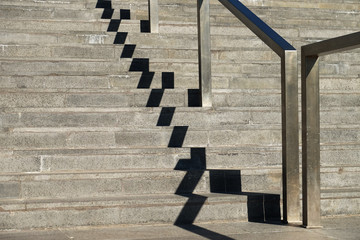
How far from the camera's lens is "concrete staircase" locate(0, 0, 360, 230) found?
16.7 ft

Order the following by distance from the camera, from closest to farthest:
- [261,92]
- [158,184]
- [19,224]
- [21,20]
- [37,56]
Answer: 1. [19,224]
2. [158,184]
3. [261,92]
4. [37,56]
5. [21,20]

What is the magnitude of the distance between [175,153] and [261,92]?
5.34 feet

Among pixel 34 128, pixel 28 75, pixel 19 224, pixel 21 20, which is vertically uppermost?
pixel 21 20

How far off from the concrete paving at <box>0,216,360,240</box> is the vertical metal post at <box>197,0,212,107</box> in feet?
5.96

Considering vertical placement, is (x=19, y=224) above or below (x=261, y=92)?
below

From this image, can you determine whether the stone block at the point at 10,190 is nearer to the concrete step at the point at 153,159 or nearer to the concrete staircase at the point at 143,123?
the concrete staircase at the point at 143,123

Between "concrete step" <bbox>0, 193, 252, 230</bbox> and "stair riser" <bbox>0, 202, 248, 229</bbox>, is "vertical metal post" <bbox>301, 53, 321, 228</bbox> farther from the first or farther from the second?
"stair riser" <bbox>0, 202, 248, 229</bbox>

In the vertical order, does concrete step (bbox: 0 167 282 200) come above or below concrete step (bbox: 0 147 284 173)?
below

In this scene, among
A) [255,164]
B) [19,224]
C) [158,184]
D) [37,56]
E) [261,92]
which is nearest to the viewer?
[19,224]

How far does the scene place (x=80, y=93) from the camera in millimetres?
6426

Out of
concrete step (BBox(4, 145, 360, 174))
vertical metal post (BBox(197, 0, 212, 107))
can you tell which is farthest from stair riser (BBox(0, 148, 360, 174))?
vertical metal post (BBox(197, 0, 212, 107))

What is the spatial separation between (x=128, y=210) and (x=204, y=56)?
2.21m

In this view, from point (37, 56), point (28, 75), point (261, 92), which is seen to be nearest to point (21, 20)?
point (37, 56)

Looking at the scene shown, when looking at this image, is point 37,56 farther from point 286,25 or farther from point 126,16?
point 286,25
